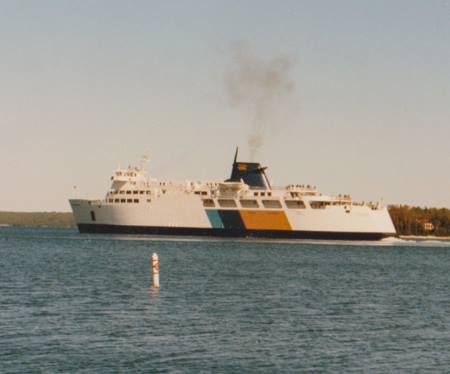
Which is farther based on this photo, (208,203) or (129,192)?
(129,192)

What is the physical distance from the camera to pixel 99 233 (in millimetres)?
107188

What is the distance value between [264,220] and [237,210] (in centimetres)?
336

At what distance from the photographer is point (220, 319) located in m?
28.4

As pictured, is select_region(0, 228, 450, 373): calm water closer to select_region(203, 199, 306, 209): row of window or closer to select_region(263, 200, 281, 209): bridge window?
select_region(203, 199, 306, 209): row of window

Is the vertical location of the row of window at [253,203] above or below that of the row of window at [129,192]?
below

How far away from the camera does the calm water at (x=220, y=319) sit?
21547 mm

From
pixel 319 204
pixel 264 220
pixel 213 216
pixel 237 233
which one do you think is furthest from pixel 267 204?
pixel 213 216

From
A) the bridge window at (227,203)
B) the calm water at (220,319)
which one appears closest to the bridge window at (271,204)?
the bridge window at (227,203)

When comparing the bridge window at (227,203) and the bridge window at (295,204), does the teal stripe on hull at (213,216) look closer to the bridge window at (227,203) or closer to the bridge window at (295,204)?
the bridge window at (227,203)

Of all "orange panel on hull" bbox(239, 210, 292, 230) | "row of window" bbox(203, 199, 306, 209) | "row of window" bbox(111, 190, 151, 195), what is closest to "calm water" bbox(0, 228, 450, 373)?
"row of window" bbox(203, 199, 306, 209)

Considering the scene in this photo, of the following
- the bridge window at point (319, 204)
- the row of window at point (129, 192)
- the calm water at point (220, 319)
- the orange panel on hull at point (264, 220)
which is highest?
the row of window at point (129, 192)

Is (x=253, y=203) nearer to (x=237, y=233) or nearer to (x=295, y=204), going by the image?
(x=237, y=233)

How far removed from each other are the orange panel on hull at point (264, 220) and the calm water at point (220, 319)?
4484cm

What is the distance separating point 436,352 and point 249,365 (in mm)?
5501
